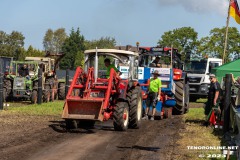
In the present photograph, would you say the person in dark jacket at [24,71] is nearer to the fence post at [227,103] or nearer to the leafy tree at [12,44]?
the fence post at [227,103]

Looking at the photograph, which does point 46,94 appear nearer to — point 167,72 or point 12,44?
point 167,72

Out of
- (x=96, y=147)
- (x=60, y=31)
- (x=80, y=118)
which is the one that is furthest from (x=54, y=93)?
(x=60, y=31)

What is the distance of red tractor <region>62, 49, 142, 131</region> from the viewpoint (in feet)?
41.2

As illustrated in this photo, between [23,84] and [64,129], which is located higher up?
[23,84]

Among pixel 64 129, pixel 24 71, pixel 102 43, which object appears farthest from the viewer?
pixel 102 43

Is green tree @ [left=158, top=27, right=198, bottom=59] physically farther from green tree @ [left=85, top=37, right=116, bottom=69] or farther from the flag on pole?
the flag on pole

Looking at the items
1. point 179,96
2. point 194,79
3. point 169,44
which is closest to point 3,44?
point 169,44

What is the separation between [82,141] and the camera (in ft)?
36.1

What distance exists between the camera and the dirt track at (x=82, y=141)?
9.25 meters

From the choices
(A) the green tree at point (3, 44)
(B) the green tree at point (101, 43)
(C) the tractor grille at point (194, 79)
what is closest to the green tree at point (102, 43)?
(B) the green tree at point (101, 43)

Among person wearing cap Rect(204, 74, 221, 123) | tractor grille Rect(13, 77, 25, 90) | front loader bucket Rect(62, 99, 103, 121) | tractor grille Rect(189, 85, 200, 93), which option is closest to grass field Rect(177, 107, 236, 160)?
person wearing cap Rect(204, 74, 221, 123)

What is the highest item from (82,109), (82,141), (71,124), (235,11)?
(235,11)

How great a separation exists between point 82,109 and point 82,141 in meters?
1.80

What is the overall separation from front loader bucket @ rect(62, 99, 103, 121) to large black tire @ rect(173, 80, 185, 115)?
23.3 feet
